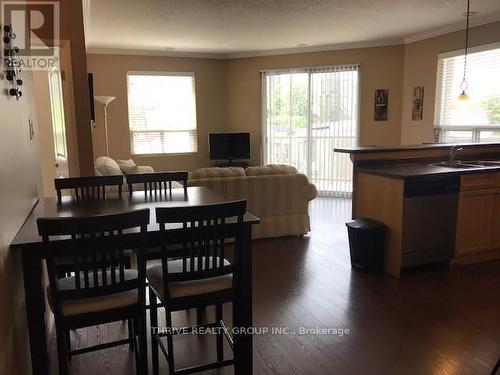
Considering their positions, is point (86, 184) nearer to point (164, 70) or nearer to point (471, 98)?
point (471, 98)

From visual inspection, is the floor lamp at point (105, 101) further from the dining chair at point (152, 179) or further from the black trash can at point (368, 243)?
the black trash can at point (368, 243)

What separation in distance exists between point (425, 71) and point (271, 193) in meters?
3.51

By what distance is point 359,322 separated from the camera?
290 cm

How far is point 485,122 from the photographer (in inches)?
214

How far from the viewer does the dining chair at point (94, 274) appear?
1759 millimetres

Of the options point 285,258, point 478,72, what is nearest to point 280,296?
point 285,258

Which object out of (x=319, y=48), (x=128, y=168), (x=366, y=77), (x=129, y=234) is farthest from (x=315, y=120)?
(x=129, y=234)

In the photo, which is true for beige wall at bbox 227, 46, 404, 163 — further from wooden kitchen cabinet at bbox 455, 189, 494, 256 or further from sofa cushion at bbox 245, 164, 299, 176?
wooden kitchen cabinet at bbox 455, 189, 494, 256

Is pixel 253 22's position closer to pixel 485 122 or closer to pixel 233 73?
pixel 233 73

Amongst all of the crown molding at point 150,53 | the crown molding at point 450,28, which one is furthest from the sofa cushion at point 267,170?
the crown molding at point 150,53

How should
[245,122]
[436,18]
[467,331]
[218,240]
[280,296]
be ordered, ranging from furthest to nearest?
[245,122], [436,18], [280,296], [467,331], [218,240]

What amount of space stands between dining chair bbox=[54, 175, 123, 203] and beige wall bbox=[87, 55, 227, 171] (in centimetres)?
481

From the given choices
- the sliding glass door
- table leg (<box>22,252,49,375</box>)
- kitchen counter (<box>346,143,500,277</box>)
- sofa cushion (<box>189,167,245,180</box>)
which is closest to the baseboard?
kitchen counter (<box>346,143,500,277</box>)

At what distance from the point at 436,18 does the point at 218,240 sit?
16.0 feet
